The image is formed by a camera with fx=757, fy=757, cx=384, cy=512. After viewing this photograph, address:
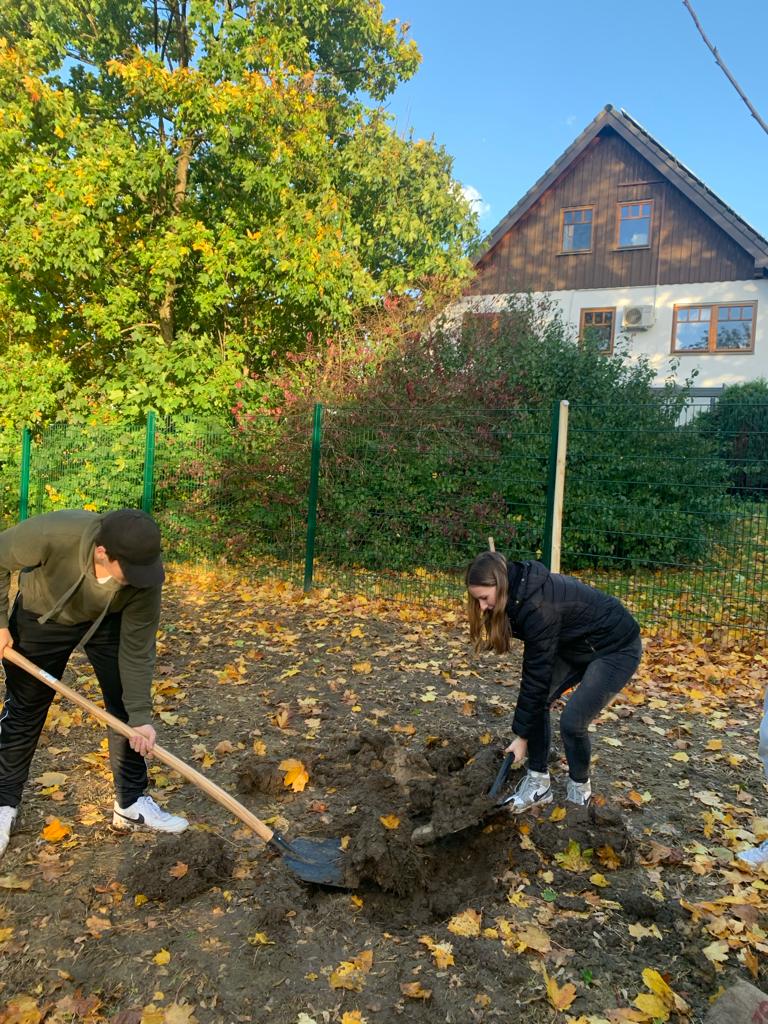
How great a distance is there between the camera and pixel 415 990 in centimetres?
249

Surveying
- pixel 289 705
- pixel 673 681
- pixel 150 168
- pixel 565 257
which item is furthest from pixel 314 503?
pixel 565 257

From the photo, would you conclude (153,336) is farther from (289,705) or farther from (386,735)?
(386,735)

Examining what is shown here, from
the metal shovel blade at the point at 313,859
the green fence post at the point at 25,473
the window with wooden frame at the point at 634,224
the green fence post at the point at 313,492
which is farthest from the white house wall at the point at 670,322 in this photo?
the metal shovel blade at the point at 313,859

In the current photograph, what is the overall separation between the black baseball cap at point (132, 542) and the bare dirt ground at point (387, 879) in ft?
4.05

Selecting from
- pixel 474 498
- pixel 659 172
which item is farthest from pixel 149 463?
pixel 659 172

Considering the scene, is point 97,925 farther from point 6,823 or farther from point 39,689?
point 39,689

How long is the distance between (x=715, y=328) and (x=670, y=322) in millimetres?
1100

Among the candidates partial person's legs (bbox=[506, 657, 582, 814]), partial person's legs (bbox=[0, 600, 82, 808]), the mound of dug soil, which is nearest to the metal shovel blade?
the mound of dug soil

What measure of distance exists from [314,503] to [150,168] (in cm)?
736

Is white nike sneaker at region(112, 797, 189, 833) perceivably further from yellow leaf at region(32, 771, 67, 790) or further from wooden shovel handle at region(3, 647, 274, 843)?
yellow leaf at region(32, 771, 67, 790)

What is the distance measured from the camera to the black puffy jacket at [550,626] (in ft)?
11.1

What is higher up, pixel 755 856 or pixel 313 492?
pixel 313 492

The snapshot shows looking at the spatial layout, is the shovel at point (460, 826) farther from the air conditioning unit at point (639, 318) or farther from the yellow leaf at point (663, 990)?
the air conditioning unit at point (639, 318)

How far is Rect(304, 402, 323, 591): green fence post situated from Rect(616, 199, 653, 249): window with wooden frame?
1455 cm
